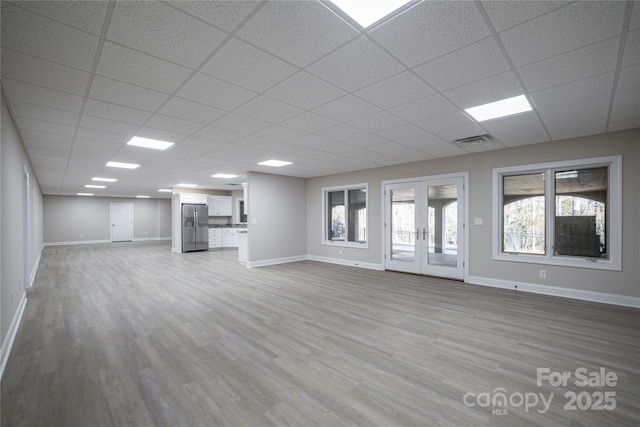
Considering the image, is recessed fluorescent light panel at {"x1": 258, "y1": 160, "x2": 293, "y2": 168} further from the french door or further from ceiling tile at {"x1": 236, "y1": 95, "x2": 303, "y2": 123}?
ceiling tile at {"x1": 236, "y1": 95, "x2": 303, "y2": 123}

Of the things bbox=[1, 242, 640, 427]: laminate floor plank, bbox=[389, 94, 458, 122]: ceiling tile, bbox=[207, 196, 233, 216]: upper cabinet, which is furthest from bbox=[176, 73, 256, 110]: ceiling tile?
bbox=[207, 196, 233, 216]: upper cabinet

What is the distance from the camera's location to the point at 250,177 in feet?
24.2

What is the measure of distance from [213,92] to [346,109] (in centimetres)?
142

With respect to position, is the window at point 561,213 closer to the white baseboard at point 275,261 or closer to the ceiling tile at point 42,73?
the white baseboard at point 275,261

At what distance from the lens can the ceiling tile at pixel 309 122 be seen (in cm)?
345

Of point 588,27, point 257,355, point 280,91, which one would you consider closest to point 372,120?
point 280,91

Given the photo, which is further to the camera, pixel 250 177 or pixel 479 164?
pixel 250 177

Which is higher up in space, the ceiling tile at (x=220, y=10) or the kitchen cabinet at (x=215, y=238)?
the ceiling tile at (x=220, y=10)

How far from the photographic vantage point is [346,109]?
3.21 m

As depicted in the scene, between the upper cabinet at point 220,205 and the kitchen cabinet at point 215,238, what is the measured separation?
78 centimetres

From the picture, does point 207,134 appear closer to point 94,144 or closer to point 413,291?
point 94,144

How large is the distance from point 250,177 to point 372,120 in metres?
4.55

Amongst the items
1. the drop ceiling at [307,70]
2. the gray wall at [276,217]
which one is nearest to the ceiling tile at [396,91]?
the drop ceiling at [307,70]

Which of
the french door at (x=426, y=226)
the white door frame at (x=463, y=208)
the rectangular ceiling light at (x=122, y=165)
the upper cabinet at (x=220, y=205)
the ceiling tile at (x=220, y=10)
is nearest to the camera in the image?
the ceiling tile at (x=220, y=10)
